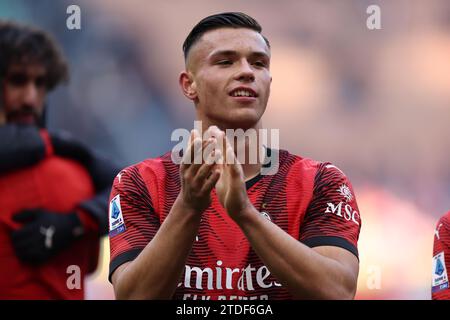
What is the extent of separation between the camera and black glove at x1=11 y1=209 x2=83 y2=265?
5676 millimetres

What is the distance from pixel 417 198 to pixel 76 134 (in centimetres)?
291

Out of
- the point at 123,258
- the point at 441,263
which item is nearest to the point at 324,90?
the point at 441,263

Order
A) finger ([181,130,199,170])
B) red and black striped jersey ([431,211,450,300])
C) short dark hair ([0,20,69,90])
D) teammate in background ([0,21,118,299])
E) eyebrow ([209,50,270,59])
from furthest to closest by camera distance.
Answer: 1. short dark hair ([0,20,69,90])
2. teammate in background ([0,21,118,299])
3. red and black striped jersey ([431,211,450,300])
4. eyebrow ([209,50,270,59])
5. finger ([181,130,199,170])

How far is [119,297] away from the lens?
10.8 feet

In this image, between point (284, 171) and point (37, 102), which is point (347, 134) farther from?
point (284, 171)

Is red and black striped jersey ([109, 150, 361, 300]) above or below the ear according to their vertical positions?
below

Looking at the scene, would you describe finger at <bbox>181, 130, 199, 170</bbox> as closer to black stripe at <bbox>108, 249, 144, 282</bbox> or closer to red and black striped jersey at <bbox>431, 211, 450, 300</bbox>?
black stripe at <bbox>108, 249, 144, 282</bbox>

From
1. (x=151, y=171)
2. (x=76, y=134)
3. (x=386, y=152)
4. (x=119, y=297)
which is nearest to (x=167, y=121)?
(x=76, y=134)

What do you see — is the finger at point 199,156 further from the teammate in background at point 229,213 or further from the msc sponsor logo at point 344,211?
the msc sponsor logo at point 344,211

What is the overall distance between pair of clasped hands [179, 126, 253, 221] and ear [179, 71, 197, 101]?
0.69 meters

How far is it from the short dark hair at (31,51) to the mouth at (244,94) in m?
3.06

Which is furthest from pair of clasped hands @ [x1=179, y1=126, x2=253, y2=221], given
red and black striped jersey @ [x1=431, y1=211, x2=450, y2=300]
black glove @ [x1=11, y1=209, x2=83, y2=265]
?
black glove @ [x1=11, y1=209, x2=83, y2=265]

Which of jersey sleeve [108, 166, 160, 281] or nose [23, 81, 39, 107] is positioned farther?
nose [23, 81, 39, 107]

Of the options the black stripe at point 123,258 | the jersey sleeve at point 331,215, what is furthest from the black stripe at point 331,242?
the black stripe at point 123,258
